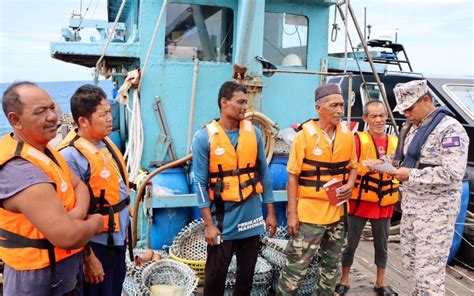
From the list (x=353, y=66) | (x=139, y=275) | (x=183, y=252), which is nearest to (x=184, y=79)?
(x=183, y=252)

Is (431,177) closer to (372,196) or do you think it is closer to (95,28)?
(372,196)

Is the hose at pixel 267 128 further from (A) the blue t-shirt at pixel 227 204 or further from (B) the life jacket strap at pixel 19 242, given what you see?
(B) the life jacket strap at pixel 19 242

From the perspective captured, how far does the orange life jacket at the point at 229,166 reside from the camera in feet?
10.0

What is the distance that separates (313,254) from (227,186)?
88 cm

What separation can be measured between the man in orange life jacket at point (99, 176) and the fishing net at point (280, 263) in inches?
63.2

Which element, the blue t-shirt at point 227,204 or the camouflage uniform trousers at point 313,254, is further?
the camouflage uniform trousers at point 313,254

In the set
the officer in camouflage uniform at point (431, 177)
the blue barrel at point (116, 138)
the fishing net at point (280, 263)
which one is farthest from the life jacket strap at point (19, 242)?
the blue barrel at point (116, 138)

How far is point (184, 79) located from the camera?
5090 mm

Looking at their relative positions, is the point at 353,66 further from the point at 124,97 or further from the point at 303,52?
the point at 124,97

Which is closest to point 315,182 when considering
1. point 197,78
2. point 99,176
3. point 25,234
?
point 99,176

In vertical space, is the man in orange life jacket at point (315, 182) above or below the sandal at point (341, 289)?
above

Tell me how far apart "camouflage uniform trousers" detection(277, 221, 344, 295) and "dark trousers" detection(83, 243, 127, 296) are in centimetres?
127

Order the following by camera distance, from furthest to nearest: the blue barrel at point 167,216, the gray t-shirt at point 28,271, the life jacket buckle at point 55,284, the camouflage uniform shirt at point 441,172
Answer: the blue barrel at point 167,216 → the camouflage uniform shirt at point 441,172 → the life jacket buckle at point 55,284 → the gray t-shirt at point 28,271

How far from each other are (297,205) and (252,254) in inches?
20.4
